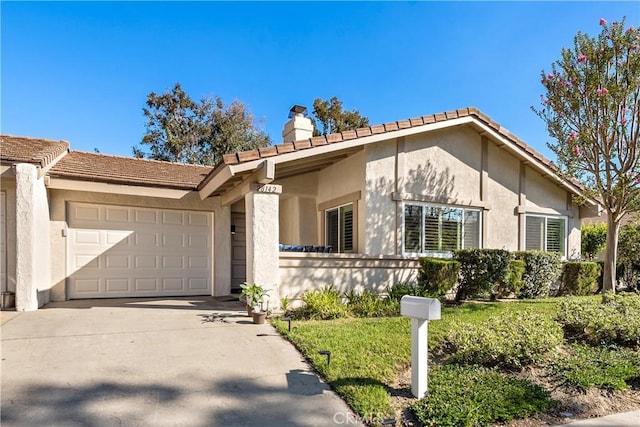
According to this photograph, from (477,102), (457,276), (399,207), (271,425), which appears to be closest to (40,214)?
(271,425)

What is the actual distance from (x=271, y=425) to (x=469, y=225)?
29.7ft

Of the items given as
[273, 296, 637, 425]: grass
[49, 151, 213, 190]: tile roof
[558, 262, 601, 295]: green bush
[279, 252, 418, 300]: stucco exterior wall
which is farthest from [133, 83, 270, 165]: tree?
[273, 296, 637, 425]: grass

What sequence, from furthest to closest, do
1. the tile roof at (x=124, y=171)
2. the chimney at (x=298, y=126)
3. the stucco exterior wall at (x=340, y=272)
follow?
the chimney at (x=298, y=126) → the tile roof at (x=124, y=171) → the stucco exterior wall at (x=340, y=272)

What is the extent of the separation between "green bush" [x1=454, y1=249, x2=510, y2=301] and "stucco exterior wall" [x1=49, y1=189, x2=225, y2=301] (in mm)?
6285

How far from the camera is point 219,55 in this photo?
15.5 meters

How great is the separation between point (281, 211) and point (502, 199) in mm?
6844

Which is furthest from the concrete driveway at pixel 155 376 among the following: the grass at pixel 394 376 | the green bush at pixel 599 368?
the green bush at pixel 599 368

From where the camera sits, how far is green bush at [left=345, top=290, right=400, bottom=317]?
7.85 meters

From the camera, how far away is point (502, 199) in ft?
37.6

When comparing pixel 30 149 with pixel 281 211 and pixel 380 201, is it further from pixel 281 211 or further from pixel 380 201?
pixel 380 201

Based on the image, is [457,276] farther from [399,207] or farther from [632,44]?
[632,44]

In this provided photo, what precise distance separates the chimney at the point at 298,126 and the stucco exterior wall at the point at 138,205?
9.22ft

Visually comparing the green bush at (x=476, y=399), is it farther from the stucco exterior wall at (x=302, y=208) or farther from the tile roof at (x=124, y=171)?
the tile roof at (x=124, y=171)

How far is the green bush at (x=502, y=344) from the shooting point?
5.00 meters
